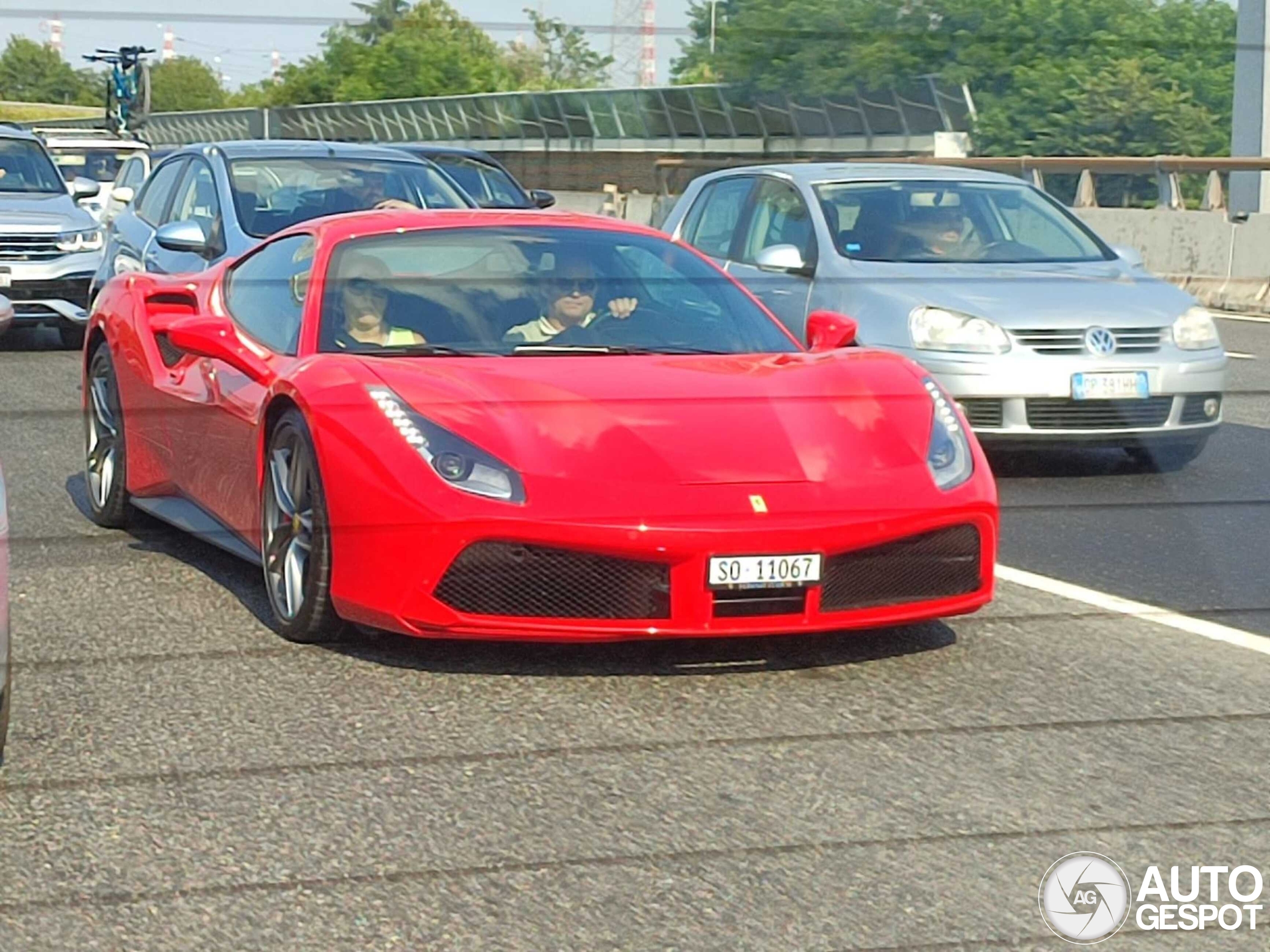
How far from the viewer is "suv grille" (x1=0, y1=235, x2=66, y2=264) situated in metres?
15.2

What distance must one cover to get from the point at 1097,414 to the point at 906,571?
360 centimetres

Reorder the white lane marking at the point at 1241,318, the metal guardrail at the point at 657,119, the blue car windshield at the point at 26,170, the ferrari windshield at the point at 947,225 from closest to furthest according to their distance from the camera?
1. the metal guardrail at the point at 657,119
2. the ferrari windshield at the point at 947,225
3. the blue car windshield at the point at 26,170
4. the white lane marking at the point at 1241,318

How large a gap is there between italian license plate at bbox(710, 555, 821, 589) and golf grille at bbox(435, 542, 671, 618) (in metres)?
0.11

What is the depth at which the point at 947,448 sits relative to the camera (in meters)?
5.55

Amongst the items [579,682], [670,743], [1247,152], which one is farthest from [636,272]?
[1247,152]

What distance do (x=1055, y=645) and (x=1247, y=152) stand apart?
14.1 meters

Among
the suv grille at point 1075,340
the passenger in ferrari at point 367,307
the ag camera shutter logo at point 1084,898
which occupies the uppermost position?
the passenger in ferrari at point 367,307

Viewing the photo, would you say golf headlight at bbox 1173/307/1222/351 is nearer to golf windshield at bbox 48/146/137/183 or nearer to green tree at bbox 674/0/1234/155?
green tree at bbox 674/0/1234/155

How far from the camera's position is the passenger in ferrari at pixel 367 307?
19.4 ft

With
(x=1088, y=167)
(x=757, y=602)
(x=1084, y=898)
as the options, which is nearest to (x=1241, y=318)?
(x=1088, y=167)

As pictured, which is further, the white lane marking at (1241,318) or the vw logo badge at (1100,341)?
the white lane marking at (1241,318)

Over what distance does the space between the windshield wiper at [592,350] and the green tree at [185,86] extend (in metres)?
0.97

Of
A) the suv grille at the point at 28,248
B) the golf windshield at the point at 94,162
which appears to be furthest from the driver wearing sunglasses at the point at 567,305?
the golf windshield at the point at 94,162

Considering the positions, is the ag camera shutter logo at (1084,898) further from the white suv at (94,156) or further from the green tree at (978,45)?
the white suv at (94,156)
